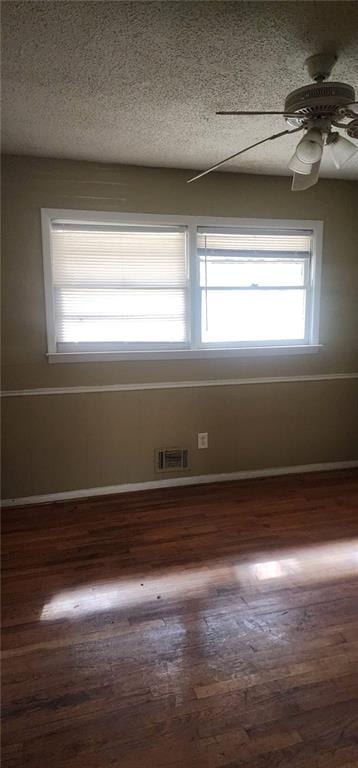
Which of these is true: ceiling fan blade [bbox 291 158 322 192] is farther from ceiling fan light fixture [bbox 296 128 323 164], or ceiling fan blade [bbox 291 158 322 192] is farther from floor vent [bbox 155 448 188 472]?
floor vent [bbox 155 448 188 472]

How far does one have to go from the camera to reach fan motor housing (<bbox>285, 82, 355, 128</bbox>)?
1.72 m

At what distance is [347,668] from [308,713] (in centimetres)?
29

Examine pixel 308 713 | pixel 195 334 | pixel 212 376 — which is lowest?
pixel 308 713

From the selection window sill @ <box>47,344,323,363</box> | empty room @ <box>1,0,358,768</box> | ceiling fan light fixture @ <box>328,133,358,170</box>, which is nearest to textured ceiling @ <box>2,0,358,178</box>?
empty room @ <box>1,0,358,768</box>

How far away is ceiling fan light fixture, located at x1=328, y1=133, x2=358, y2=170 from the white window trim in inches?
57.0

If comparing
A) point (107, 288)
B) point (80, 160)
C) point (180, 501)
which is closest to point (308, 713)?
point (180, 501)

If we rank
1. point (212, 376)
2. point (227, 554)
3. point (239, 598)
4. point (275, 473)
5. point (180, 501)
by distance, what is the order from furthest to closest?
point (275, 473) → point (212, 376) → point (180, 501) → point (227, 554) → point (239, 598)

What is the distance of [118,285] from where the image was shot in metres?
3.27

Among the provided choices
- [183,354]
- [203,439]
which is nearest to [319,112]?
[183,354]

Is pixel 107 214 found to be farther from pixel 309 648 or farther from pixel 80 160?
pixel 309 648

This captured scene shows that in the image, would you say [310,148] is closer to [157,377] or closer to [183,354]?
[183,354]

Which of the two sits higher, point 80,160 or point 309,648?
point 80,160

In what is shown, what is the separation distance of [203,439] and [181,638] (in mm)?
1864

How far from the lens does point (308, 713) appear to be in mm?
1522
